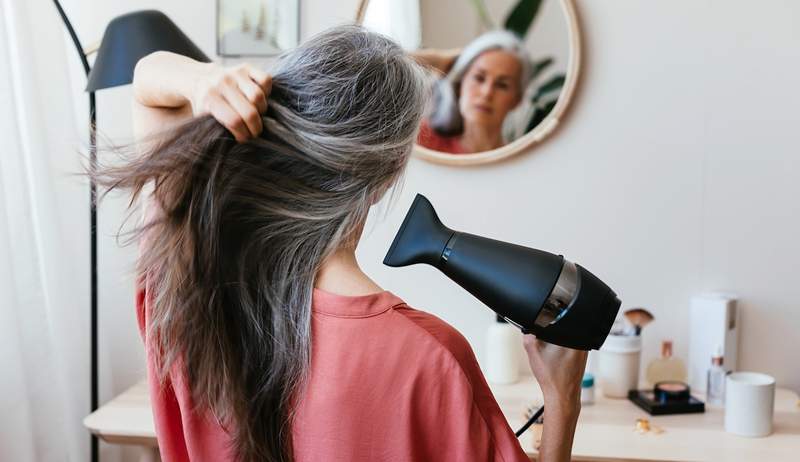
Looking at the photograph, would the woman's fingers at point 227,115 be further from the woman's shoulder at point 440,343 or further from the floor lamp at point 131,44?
the floor lamp at point 131,44

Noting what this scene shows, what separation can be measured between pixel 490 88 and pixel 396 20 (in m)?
0.26

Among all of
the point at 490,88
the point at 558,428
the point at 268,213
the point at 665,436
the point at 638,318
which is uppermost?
the point at 490,88

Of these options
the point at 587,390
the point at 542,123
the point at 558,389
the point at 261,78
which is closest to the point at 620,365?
the point at 587,390

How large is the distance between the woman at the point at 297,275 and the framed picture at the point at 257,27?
916mm

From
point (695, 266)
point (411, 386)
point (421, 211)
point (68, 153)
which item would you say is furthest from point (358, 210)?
point (695, 266)

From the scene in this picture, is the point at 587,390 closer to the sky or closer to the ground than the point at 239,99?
closer to the ground

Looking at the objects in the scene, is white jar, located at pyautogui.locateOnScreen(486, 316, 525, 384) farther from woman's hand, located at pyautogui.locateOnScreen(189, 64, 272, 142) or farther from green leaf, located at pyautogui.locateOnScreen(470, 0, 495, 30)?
woman's hand, located at pyautogui.locateOnScreen(189, 64, 272, 142)

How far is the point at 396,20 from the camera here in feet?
5.09

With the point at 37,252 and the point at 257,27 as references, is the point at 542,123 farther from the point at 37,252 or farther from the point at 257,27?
the point at 37,252

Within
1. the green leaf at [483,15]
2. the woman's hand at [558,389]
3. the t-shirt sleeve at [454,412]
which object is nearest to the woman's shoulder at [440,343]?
the t-shirt sleeve at [454,412]

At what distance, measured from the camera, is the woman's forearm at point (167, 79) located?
69 centimetres

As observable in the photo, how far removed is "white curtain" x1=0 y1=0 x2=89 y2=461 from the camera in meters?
1.25

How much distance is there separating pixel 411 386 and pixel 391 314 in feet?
0.22

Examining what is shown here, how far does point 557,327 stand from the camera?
68 centimetres
